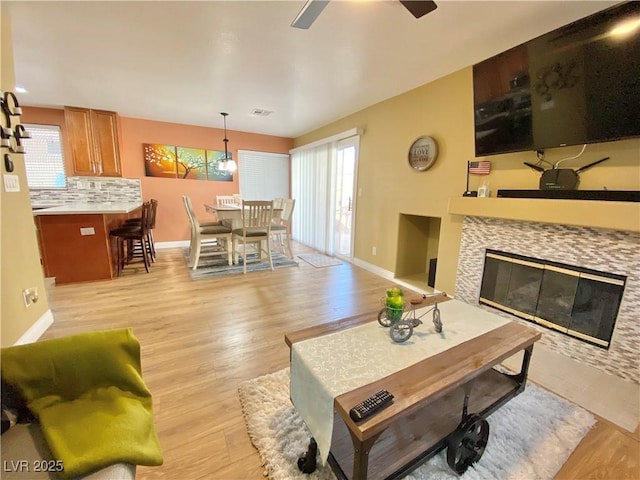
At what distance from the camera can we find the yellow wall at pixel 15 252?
178cm

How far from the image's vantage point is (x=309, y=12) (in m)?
1.58

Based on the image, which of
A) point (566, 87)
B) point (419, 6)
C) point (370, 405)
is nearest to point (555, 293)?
point (566, 87)

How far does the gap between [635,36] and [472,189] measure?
4.41 feet

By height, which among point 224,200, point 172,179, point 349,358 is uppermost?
point 172,179

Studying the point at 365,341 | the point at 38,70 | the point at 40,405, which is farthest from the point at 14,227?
the point at 365,341

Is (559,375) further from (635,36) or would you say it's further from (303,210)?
(303,210)

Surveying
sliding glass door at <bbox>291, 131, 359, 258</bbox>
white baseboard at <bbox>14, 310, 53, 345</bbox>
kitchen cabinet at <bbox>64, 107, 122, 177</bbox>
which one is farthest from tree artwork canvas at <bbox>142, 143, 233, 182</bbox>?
white baseboard at <bbox>14, 310, 53, 345</bbox>

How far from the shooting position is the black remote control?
853 mm

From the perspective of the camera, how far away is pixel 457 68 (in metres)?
2.63

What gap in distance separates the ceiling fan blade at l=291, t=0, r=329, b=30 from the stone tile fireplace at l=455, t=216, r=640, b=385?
84.3 inches

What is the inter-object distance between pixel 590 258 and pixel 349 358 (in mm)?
1946

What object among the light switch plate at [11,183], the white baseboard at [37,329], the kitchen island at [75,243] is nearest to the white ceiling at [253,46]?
the light switch plate at [11,183]

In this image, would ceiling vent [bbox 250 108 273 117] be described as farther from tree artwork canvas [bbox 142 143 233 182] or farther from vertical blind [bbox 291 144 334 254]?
Result: tree artwork canvas [bbox 142 143 233 182]

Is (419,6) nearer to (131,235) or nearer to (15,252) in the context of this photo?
(15,252)
